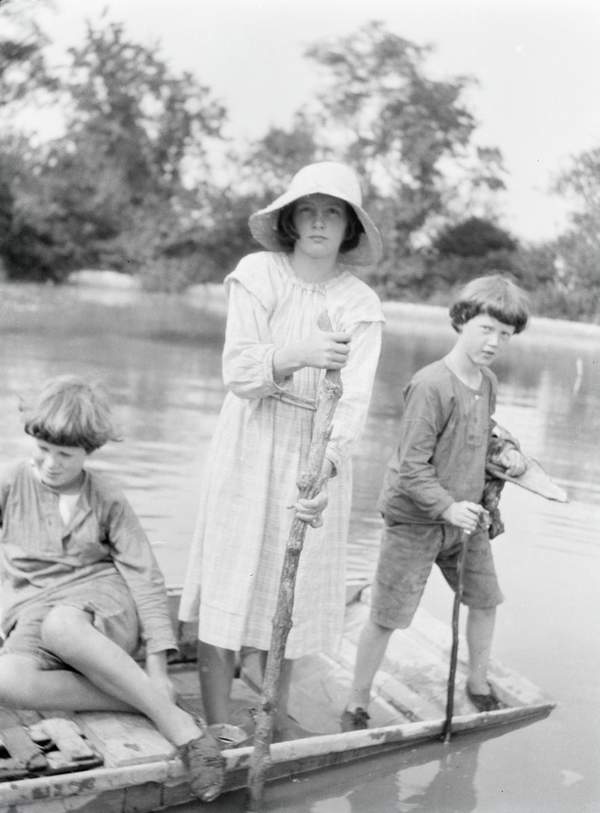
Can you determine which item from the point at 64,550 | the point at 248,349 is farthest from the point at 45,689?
the point at 248,349

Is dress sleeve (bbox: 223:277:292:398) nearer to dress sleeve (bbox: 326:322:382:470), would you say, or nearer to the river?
dress sleeve (bbox: 326:322:382:470)

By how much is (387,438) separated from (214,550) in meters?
5.26

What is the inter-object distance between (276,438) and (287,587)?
40 centimetres

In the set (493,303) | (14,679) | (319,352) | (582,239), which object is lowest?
(14,679)

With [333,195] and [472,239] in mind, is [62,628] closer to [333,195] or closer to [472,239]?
[333,195]

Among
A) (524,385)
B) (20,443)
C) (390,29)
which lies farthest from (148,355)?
(390,29)

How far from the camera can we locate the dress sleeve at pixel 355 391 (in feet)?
8.36

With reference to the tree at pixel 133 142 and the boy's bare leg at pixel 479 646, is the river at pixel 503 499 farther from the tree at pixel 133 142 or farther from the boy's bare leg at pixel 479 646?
the tree at pixel 133 142

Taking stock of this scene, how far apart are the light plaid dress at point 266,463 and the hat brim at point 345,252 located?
0.30ft

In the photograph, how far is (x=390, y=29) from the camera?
60.3 ft

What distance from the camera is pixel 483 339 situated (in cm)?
291

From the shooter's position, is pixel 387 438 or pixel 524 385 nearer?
pixel 387 438

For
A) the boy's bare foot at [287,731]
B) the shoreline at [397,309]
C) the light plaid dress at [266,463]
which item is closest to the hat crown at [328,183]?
the light plaid dress at [266,463]

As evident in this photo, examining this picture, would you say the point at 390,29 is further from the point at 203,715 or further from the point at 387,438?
the point at 203,715
